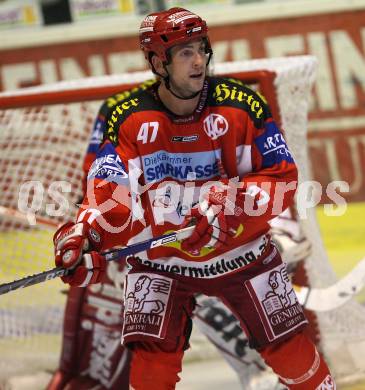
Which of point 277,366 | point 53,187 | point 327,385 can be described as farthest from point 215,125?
point 53,187

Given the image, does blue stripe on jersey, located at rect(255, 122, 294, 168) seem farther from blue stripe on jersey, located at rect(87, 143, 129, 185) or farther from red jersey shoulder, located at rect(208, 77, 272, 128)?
blue stripe on jersey, located at rect(87, 143, 129, 185)

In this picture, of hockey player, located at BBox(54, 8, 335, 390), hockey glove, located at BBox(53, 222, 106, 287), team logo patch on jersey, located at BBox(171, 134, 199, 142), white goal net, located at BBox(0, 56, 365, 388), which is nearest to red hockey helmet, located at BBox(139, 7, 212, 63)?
hockey player, located at BBox(54, 8, 335, 390)

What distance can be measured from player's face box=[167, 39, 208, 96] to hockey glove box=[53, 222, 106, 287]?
0.55 meters

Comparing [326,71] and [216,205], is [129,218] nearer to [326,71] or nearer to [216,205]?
[216,205]

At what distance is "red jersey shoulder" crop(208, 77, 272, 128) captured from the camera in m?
3.45

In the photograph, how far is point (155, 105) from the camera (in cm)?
351

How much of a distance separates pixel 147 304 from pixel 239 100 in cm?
73

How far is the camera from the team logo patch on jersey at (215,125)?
3.43 metres

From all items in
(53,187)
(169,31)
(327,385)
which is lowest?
(327,385)

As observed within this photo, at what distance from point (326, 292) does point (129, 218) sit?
144 cm

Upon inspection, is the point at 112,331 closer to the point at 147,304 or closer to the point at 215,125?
the point at 147,304

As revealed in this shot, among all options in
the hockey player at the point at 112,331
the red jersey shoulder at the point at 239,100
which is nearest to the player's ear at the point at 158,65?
the red jersey shoulder at the point at 239,100

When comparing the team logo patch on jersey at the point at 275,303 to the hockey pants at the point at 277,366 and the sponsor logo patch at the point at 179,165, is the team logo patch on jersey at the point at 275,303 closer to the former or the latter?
the hockey pants at the point at 277,366

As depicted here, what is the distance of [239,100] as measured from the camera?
3.48m
